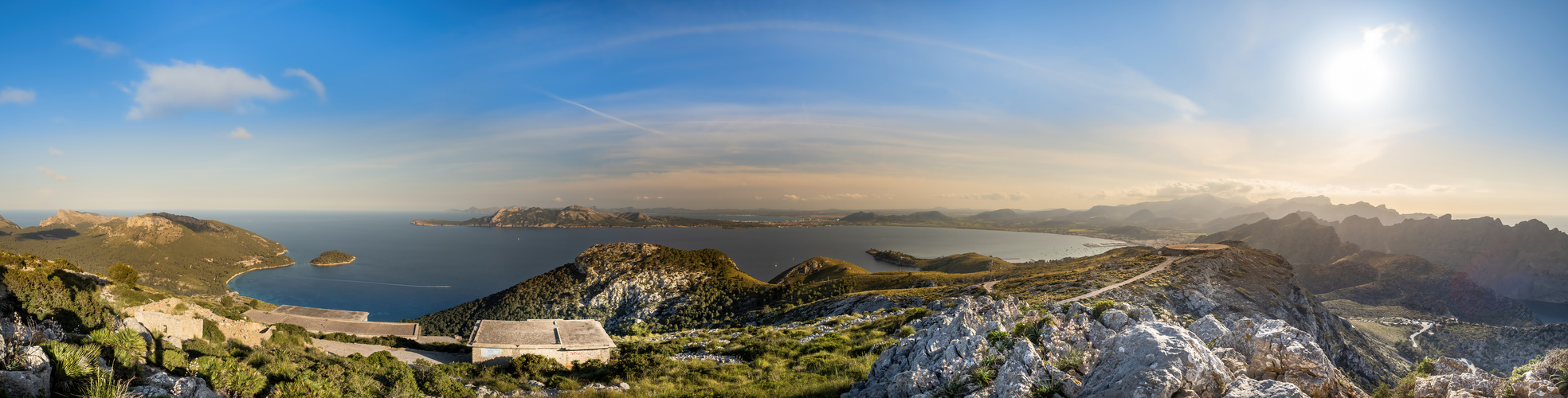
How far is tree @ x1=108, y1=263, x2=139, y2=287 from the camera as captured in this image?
29.3 m

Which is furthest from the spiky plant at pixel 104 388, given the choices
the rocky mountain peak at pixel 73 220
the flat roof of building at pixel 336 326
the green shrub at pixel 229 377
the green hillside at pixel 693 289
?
the rocky mountain peak at pixel 73 220

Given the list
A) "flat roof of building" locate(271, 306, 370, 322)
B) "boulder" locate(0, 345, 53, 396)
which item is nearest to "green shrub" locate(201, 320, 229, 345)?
"boulder" locate(0, 345, 53, 396)

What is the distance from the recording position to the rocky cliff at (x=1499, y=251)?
97.0 meters

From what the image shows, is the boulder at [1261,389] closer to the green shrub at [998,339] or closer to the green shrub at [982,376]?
the green shrub at [982,376]

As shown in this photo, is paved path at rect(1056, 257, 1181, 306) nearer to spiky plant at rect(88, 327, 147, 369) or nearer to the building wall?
the building wall

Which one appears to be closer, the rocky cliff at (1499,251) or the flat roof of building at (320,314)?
the flat roof of building at (320,314)

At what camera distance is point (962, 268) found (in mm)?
100688

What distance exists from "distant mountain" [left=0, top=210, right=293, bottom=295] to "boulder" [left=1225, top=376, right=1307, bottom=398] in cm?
14398

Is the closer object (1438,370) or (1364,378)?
(1438,370)

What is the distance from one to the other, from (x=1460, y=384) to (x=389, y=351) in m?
34.0

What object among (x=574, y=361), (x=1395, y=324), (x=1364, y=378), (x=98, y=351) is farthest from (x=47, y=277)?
(x=1395, y=324)

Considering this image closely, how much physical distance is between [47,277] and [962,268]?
104420mm

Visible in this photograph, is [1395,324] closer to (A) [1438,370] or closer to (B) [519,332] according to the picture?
(A) [1438,370]

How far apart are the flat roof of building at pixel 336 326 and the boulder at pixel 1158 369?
43369 mm
